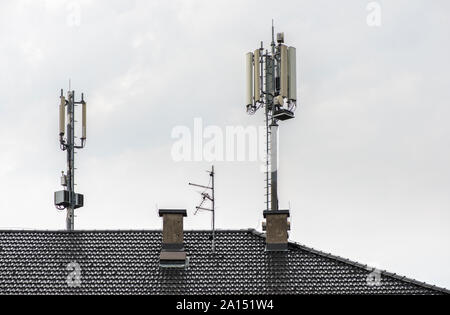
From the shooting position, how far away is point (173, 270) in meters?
41.2

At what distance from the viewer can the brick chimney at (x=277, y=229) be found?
42.3 m

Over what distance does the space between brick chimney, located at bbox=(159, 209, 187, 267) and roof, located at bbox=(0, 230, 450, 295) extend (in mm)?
295

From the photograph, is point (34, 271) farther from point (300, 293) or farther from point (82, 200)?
point (82, 200)

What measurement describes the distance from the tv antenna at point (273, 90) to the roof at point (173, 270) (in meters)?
11.8

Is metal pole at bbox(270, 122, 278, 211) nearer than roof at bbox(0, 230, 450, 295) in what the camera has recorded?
No

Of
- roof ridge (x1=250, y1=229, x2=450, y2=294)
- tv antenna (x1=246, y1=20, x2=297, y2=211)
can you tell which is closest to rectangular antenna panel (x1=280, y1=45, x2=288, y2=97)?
tv antenna (x1=246, y1=20, x2=297, y2=211)

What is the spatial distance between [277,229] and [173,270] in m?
4.04

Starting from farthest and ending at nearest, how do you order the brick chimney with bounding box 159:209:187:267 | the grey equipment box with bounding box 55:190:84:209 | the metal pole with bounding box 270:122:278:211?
the metal pole with bounding box 270:122:278:211
the grey equipment box with bounding box 55:190:84:209
the brick chimney with bounding box 159:209:187:267

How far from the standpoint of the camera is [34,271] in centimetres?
4088

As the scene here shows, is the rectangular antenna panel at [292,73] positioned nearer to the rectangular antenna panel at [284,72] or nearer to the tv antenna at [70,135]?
A: the rectangular antenna panel at [284,72]

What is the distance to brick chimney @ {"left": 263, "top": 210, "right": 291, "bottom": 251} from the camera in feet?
139

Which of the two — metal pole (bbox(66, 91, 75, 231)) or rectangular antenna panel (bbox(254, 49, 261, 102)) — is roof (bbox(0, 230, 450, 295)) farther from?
rectangular antenna panel (bbox(254, 49, 261, 102))
